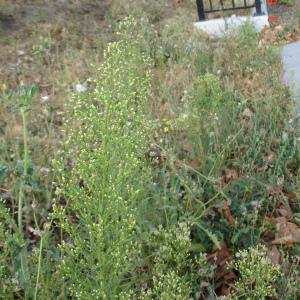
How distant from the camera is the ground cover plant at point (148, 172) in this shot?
1962 mm

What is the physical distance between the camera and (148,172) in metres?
2.45

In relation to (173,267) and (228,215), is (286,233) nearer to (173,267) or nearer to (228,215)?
(228,215)

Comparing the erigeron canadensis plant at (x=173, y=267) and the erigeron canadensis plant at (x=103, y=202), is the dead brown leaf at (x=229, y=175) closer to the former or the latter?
the erigeron canadensis plant at (x=173, y=267)

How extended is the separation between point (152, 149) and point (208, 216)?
65cm

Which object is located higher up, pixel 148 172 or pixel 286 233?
pixel 148 172

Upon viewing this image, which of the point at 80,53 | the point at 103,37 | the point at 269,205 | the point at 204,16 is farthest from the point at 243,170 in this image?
the point at 204,16

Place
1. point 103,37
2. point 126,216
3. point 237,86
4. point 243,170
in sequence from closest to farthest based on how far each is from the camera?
point 126,216
point 243,170
point 237,86
point 103,37

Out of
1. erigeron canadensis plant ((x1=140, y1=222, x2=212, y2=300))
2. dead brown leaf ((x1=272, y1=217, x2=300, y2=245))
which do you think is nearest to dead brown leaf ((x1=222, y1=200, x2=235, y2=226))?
dead brown leaf ((x1=272, y1=217, x2=300, y2=245))

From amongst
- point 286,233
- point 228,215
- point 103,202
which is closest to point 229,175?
point 228,215

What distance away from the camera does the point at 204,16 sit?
7035 millimetres

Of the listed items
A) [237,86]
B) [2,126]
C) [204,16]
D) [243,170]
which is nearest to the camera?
[243,170]

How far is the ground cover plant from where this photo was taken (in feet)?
6.44

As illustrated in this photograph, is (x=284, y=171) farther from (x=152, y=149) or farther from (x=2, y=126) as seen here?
(x=2, y=126)

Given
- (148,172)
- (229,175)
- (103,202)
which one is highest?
(103,202)
